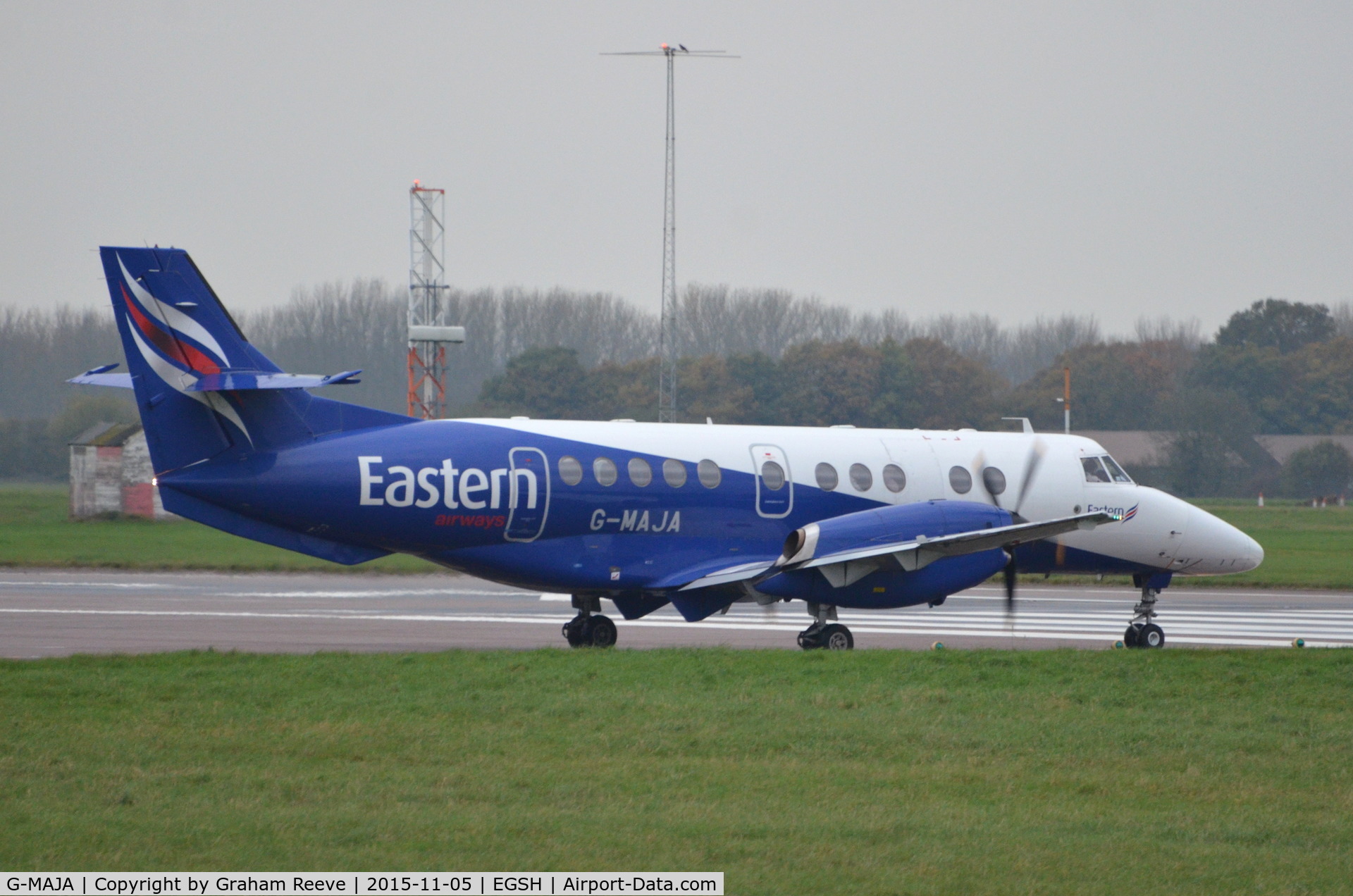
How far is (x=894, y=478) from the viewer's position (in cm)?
1895

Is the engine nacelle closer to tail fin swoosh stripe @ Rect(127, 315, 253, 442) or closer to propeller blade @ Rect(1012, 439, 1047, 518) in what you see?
propeller blade @ Rect(1012, 439, 1047, 518)

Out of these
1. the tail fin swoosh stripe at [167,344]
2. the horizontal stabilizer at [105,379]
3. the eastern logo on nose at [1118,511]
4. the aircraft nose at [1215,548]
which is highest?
the tail fin swoosh stripe at [167,344]

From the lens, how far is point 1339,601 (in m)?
28.3

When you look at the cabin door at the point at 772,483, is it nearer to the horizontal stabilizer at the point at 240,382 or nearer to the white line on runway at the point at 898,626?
the white line on runway at the point at 898,626

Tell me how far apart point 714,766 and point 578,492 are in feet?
23.0

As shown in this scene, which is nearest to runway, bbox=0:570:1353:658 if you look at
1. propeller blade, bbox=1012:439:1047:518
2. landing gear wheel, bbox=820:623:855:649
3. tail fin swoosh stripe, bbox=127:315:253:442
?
landing gear wheel, bbox=820:623:855:649

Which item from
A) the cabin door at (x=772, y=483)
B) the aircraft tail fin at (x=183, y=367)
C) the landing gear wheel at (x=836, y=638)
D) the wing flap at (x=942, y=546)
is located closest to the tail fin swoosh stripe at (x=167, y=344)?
the aircraft tail fin at (x=183, y=367)

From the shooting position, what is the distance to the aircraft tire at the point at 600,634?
18016 millimetres

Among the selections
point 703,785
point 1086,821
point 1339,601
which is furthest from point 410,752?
point 1339,601

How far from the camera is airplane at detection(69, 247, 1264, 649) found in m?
15.5

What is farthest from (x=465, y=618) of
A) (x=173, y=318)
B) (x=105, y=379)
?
(x=173, y=318)

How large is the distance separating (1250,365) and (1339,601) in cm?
5937

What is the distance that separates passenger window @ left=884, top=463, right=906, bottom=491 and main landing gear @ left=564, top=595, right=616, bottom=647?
Answer: 4208 millimetres

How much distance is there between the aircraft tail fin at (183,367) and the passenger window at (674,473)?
4550mm
